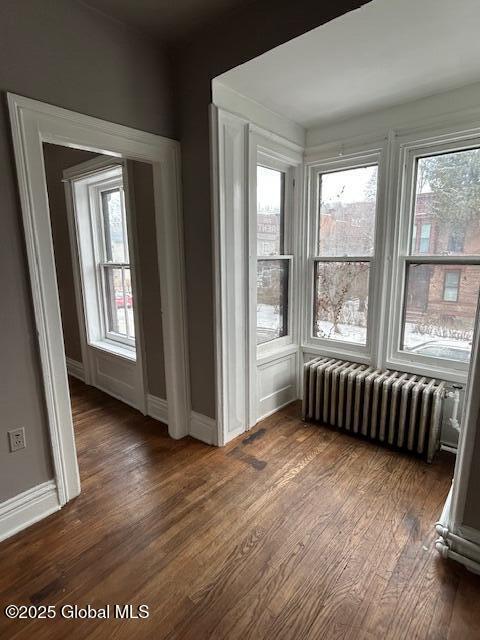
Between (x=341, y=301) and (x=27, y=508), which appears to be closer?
(x=27, y=508)

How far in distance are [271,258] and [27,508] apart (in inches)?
93.2

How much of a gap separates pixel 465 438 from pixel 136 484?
1.92 m

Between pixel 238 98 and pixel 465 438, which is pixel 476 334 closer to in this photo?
pixel 465 438

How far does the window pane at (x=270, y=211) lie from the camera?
2789 mm

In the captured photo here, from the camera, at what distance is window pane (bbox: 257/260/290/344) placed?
2.92 metres

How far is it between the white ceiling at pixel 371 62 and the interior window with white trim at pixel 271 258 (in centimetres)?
57

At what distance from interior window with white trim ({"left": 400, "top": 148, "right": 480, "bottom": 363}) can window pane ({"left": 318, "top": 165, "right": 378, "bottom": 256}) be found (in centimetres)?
33

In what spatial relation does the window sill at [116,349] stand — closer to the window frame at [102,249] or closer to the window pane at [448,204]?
the window frame at [102,249]

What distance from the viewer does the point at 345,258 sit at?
114 inches

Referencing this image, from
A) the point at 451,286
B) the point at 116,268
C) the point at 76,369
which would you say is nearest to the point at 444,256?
the point at 451,286

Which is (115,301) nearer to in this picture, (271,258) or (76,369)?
(76,369)

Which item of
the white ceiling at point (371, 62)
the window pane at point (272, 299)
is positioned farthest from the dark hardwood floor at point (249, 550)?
the white ceiling at point (371, 62)

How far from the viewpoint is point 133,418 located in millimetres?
3059

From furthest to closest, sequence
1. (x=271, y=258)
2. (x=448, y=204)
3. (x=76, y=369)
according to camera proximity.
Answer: (x=76, y=369) → (x=271, y=258) → (x=448, y=204)
